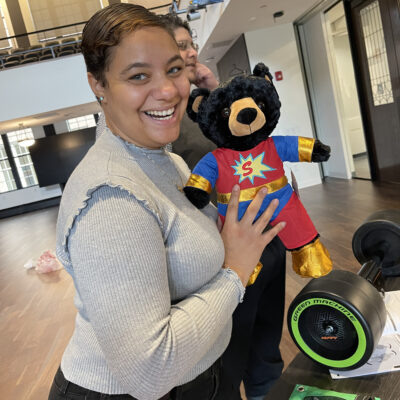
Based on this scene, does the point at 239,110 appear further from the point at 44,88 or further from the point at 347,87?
the point at 44,88

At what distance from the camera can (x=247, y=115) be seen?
117cm

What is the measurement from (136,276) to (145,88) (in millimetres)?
370

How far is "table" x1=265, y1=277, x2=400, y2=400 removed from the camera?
89 centimetres

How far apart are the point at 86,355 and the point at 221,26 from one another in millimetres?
5310

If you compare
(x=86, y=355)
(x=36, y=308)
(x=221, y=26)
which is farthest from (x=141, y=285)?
(x=221, y=26)

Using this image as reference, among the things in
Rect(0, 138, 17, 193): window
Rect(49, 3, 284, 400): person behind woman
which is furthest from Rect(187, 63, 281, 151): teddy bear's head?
Rect(0, 138, 17, 193): window

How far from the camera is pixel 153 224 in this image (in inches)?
26.3

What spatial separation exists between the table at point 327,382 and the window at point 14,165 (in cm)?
1356

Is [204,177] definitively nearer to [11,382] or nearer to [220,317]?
[220,317]

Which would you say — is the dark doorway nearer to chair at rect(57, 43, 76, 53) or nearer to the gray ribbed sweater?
the gray ribbed sweater

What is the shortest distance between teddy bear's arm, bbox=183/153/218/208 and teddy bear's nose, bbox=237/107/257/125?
161mm

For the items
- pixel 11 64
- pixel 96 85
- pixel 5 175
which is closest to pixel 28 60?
pixel 11 64

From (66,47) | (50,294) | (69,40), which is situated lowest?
(50,294)

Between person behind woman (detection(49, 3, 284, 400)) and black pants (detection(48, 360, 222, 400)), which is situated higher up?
person behind woman (detection(49, 3, 284, 400))
